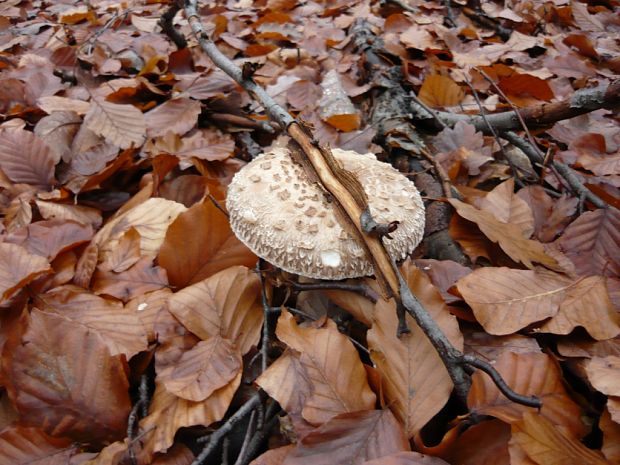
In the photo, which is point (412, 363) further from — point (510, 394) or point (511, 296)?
point (511, 296)

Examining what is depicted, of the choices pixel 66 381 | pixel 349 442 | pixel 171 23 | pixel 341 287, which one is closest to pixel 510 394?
pixel 349 442

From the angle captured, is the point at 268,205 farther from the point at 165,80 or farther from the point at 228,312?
the point at 165,80

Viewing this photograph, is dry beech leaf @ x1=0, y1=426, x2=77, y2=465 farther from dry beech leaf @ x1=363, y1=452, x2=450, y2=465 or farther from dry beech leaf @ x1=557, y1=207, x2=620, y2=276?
dry beech leaf @ x1=557, y1=207, x2=620, y2=276

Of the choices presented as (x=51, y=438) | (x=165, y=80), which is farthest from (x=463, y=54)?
(x=51, y=438)

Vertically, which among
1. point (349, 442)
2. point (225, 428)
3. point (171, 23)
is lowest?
point (225, 428)

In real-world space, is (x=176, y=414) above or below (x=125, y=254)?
below

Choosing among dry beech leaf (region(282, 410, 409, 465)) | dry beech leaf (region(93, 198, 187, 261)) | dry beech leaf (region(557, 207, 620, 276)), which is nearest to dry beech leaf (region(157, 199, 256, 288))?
dry beech leaf (region(93, 198, 187, 261))

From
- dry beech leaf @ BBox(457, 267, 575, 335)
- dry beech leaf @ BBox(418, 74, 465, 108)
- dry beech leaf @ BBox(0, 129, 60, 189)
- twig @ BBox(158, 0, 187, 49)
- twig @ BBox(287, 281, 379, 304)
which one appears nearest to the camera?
dry beech leaf @ BBox(457, 267, 575, 335)

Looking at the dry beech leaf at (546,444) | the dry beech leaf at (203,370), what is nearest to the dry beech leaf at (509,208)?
the dry beech leaf at (546,444)
